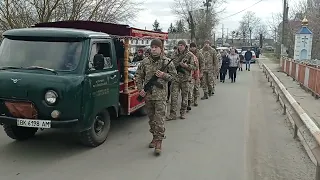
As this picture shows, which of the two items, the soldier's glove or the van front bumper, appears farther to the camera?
the soldier's glove

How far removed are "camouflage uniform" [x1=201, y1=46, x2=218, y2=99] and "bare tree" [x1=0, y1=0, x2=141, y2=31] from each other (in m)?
7.52

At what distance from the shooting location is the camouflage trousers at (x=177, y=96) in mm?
9172

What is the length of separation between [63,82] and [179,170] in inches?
84.4

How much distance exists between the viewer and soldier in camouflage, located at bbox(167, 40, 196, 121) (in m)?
9.23

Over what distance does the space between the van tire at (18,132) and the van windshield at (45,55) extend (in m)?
1.18

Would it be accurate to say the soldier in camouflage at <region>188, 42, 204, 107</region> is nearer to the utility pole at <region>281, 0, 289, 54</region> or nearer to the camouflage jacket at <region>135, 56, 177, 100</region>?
the camouflage jacket at <region>135, 56, 177, 100</region>

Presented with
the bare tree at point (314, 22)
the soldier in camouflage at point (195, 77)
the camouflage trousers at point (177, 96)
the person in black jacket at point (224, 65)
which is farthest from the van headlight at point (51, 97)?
the bare tree at point (314, 22)

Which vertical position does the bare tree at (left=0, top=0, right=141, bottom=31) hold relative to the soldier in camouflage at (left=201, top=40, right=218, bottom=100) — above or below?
above

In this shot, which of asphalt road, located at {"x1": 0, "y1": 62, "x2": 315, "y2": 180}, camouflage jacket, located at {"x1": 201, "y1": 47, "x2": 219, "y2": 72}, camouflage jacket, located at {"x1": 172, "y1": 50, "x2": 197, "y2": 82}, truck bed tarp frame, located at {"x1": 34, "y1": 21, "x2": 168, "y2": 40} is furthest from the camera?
camouflage jacket, located at {"x1": 201, "y1": 47, "x2": 219, "y2": 72}

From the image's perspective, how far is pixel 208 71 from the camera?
13.6 meters

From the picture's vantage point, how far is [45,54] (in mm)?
6188

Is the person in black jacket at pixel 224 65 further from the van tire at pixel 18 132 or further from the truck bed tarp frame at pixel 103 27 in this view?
the van tire at pixel 18 132

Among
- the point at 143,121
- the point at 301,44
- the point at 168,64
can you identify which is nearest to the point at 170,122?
the point at 143,121

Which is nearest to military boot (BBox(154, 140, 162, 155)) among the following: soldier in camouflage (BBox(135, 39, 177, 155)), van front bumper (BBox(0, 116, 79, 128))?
soldier in camouflage (BBox(135, 39, 177, 155))
